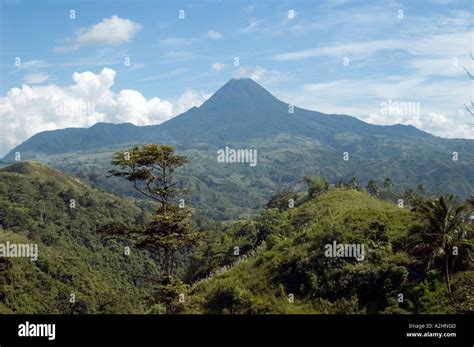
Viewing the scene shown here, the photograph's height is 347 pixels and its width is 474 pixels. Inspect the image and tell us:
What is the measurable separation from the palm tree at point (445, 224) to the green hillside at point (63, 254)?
39.6m

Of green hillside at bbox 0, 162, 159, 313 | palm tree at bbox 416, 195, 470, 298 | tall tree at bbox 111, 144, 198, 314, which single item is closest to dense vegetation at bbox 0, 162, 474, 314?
palm tree at bbox 416, 195, 470, 298

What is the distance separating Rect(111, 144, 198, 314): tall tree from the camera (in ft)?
62.5

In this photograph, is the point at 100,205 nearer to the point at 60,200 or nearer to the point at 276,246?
the point at 60,200

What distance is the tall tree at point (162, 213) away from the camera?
19.0 metres

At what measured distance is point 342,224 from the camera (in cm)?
2997

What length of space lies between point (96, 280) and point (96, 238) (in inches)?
806

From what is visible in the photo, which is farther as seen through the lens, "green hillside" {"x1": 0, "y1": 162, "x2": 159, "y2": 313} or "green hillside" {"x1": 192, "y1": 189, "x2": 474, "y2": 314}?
"green hillside" {"x1": 0, "y1": 162, "x2": 159, "y2": 313}

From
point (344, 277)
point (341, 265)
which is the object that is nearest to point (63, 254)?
point (341, 265)

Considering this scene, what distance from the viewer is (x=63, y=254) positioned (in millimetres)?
89500

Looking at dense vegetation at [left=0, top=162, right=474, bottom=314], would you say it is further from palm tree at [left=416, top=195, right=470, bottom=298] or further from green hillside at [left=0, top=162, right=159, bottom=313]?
green hillside at [left=0, top=162, right=159, bottom=313]

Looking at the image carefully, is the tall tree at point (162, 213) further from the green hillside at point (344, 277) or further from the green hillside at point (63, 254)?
the green hillside at point (63, 254)

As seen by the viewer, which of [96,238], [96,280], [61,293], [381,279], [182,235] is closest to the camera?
[182,235]

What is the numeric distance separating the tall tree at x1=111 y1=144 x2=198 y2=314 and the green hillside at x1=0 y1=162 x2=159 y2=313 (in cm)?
3636
